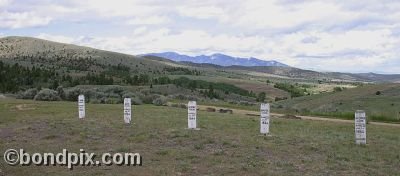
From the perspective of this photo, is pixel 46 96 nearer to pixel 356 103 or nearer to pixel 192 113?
pixel 192 113

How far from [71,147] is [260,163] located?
6399 mm

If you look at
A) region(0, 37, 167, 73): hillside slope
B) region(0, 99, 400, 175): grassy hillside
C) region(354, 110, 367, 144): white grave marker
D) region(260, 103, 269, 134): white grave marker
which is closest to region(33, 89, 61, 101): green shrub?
region(0, 99, 400, 175): grassy hillside

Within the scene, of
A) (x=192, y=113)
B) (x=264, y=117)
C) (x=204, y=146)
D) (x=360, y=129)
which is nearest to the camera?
(x=204, y=146)

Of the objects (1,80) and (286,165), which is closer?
(286,165)

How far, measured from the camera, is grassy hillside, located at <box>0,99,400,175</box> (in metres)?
13.5

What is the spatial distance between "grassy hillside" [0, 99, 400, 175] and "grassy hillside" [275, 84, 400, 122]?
15.3m

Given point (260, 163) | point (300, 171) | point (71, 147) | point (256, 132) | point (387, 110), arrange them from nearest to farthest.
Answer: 1. point (300, 171)
2. point (260, 163)
3. point (71, 147)
4. point (256, 132)
5. point (387, 110)

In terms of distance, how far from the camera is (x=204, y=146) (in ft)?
56.1

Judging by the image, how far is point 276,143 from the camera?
17.8 m

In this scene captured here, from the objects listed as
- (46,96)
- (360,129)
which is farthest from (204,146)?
(46,96)

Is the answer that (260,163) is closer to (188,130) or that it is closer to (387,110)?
(188,130)

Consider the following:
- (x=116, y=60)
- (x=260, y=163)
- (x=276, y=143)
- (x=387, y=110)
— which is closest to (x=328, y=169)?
(x=260, y=163)

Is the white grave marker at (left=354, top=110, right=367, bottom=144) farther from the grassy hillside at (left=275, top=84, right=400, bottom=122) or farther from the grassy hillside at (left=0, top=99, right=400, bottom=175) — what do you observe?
the grassy hillside at (left=275, top=84, right=400, bottom=122)

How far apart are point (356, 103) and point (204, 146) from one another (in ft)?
122
